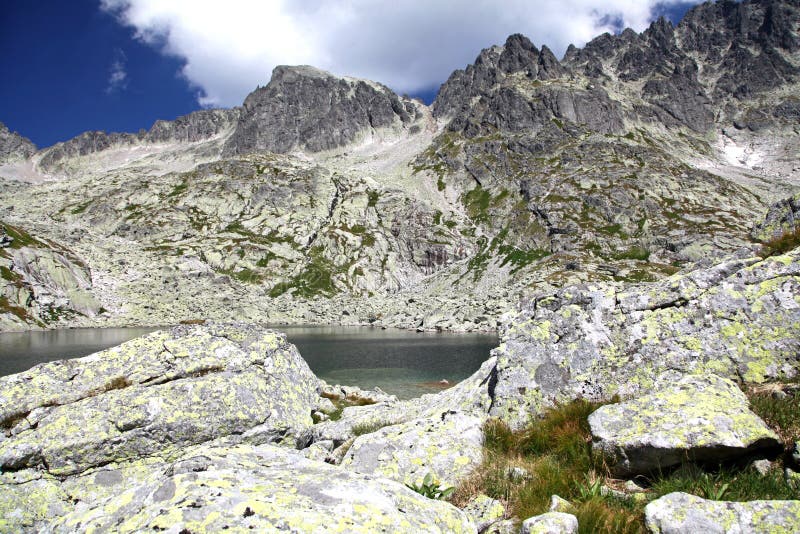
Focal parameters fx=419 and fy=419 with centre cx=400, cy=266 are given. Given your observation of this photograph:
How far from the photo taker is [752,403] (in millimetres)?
6969

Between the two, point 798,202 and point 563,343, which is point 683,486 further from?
point 798,202

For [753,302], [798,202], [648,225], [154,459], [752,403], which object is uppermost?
[648,225]

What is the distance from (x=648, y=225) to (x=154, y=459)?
686 feet

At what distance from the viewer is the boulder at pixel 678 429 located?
5.87 meters

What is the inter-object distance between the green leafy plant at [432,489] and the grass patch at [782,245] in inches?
365

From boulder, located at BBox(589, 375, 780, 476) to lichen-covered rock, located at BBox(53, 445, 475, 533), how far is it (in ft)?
9.15

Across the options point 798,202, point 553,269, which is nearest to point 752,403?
point 798,202

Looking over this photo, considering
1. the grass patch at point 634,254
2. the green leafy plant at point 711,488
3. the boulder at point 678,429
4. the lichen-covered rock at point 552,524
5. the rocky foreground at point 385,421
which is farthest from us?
the grass patch at point 634,254

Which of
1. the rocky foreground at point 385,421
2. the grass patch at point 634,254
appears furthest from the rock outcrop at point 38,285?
the grass patch at point 634,254

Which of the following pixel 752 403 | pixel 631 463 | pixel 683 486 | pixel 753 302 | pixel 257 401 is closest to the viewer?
pixel 683 486

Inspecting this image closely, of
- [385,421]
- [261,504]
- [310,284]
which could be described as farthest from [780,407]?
[310,284]

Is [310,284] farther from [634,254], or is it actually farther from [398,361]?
[634,254]

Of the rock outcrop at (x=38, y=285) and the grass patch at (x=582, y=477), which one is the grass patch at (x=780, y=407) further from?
the rock outcrop at (x=38, y=285)

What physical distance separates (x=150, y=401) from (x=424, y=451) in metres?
8.89
